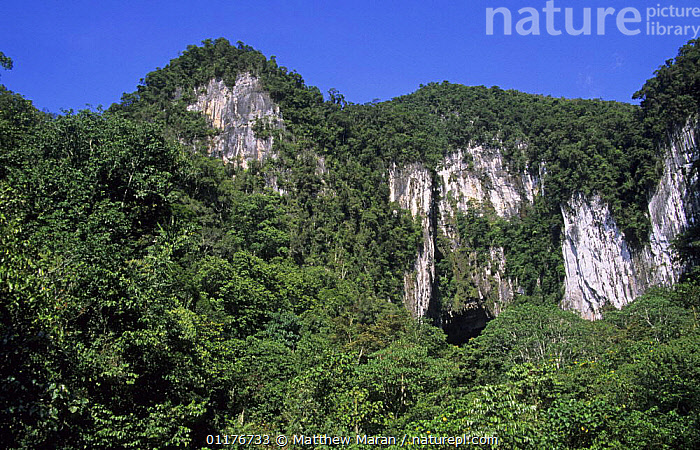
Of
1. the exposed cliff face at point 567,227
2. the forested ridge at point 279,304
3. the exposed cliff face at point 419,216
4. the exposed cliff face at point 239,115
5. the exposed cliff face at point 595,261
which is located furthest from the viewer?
the exposed cliff face at point 239,115

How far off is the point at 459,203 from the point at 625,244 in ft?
73.8

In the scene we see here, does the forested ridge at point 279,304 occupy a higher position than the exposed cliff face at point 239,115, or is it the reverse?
the exposed cliff face at point 239,115

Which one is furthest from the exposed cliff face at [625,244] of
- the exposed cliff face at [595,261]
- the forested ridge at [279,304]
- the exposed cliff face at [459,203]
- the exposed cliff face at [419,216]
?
the exposed cliff face at [419,216]

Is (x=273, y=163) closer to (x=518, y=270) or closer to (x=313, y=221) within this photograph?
(x=313, y=221)

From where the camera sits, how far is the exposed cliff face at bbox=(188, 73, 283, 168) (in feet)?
159

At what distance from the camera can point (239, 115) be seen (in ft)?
169

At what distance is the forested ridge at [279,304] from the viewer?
9578mm

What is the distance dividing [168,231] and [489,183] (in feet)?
175

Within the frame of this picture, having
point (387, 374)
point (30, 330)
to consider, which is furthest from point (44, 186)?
point (387, 374)

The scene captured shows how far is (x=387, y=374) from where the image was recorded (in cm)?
1496

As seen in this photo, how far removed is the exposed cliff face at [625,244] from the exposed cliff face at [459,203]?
8406 millimetres

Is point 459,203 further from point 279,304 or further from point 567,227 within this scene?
point 279,304

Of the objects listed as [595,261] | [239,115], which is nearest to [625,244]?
[595,261]

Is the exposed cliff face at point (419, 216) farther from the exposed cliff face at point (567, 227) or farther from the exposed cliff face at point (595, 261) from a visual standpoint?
the exposed cliff face at point (595, 261)
